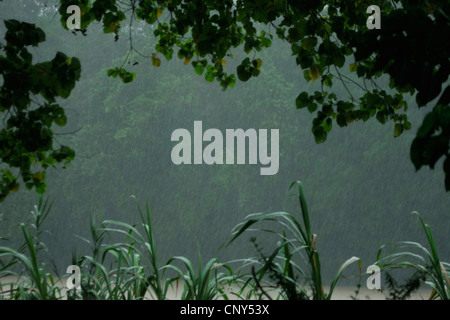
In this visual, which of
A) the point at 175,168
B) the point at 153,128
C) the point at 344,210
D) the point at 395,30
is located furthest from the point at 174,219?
the point at 395,30

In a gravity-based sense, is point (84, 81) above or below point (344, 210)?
above

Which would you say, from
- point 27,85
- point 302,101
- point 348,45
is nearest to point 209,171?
point 302,101

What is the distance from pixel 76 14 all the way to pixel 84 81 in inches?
907

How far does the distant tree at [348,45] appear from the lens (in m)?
1.28

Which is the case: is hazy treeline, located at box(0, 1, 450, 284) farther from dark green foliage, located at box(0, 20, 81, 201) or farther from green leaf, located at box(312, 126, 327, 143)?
dark green foliage, located at box(0, 20, 81, 201)

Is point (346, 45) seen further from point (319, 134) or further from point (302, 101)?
point (319, 134)

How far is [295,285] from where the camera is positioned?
191 centimetres

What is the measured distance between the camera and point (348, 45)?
223 cm

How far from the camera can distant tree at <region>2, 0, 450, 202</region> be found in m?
1.28

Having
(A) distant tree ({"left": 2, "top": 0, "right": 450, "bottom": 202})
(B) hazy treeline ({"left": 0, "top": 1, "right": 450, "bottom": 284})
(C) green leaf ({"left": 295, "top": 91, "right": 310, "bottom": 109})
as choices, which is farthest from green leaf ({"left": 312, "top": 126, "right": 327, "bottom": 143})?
(B) hazy treeline ({"left": 0, "top": 1, "right": 450, "bottom": 284})

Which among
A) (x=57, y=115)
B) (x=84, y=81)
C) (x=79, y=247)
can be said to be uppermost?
(x=84, y=81)

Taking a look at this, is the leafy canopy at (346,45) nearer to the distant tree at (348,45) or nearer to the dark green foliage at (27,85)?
the distant tree at (348,45)

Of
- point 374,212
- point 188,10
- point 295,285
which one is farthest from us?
point 374,212

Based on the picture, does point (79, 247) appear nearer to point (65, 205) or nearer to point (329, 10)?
point (65, 205)
